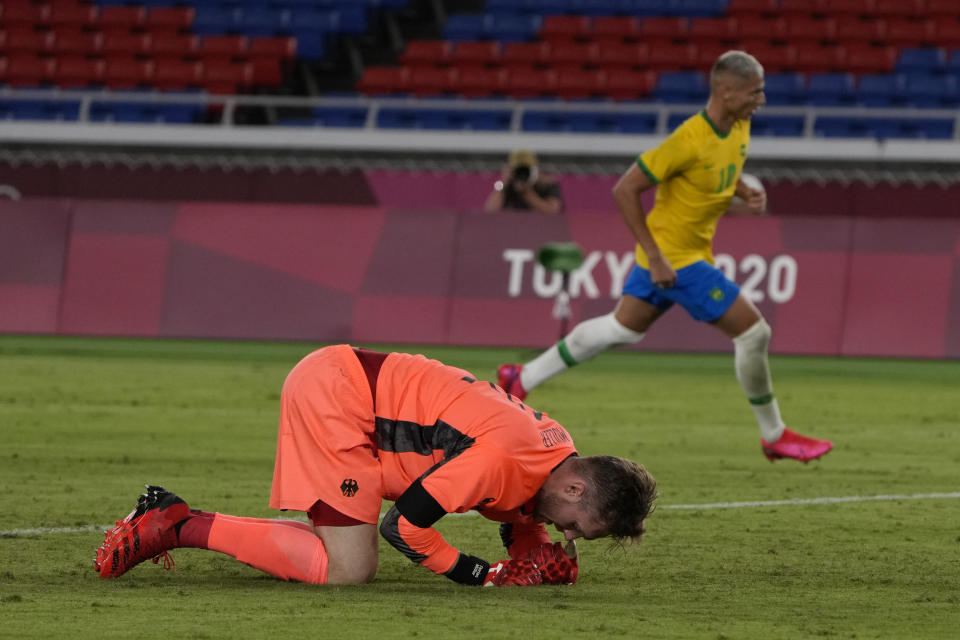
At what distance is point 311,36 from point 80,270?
384 inches

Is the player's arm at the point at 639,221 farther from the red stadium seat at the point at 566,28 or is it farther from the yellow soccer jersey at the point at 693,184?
the red stadium seat at the point at 566,28

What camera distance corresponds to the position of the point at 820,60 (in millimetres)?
23609

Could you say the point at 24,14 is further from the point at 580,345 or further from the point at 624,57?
the point at 580,345

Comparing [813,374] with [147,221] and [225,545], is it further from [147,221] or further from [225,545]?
[225,545]

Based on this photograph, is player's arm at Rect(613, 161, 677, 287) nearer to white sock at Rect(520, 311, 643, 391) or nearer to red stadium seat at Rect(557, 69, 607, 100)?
white sock at Rect(520, 311, 643, 391)

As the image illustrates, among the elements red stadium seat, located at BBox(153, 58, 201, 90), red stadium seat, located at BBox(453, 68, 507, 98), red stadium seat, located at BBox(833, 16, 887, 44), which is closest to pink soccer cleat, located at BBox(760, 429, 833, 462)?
red stadium seat, located at BBox(453, 68, 507, 98)

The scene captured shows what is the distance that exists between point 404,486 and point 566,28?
2017cm

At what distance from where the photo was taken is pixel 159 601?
529 centimetres

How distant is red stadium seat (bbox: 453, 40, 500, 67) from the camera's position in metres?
24.8

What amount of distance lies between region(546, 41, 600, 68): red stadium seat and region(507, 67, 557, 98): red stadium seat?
0.37m

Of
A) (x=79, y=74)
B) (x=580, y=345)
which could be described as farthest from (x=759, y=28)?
(x=580, y=345)

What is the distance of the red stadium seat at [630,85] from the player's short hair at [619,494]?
18.8m

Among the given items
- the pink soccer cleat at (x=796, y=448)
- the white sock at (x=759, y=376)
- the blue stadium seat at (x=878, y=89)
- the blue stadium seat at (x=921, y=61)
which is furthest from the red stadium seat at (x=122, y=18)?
the pink soccer cleat at (x=796, y=448)

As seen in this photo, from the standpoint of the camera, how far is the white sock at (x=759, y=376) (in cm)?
938
